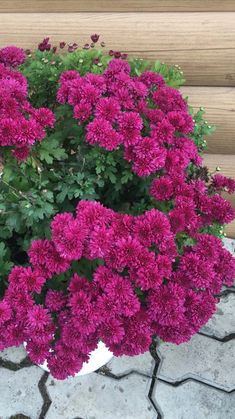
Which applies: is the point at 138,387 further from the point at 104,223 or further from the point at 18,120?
the point at 18,120

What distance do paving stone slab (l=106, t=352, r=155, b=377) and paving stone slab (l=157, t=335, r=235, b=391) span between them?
0.05 m

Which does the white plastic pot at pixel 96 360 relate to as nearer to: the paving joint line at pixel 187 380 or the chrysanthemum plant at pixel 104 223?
the paving joint line at pixel 187 380

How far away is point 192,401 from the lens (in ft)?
6.67

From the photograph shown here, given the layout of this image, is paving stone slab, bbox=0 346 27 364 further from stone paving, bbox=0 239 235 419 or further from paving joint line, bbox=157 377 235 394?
paving joint line, bbox=157 377 235 394

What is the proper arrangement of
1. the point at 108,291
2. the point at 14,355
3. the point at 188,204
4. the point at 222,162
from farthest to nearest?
the point at 222,162 < the point at 14,355 < the point at 188,204 < the point at 108,291

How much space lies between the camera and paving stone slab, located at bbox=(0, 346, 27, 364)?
219cm

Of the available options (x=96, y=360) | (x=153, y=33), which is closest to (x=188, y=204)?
(x=96, y=360)

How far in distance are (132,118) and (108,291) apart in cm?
56

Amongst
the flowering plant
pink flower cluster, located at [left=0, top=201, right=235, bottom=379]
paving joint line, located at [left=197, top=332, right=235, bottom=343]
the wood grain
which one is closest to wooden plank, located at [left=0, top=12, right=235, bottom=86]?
the flowering plant

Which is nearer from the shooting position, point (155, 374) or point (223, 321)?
point (155, 374)

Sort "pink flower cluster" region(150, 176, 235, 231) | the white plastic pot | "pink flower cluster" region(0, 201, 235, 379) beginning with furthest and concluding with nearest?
the white plastic pot → "pink flower cluster" region(150, 176, 235, 231) → "pink flower cluster" region(0, 201, 235, 379)

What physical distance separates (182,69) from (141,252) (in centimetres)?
128

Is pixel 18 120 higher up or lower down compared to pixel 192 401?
higher up

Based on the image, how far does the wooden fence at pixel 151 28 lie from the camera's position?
2.19 meters
